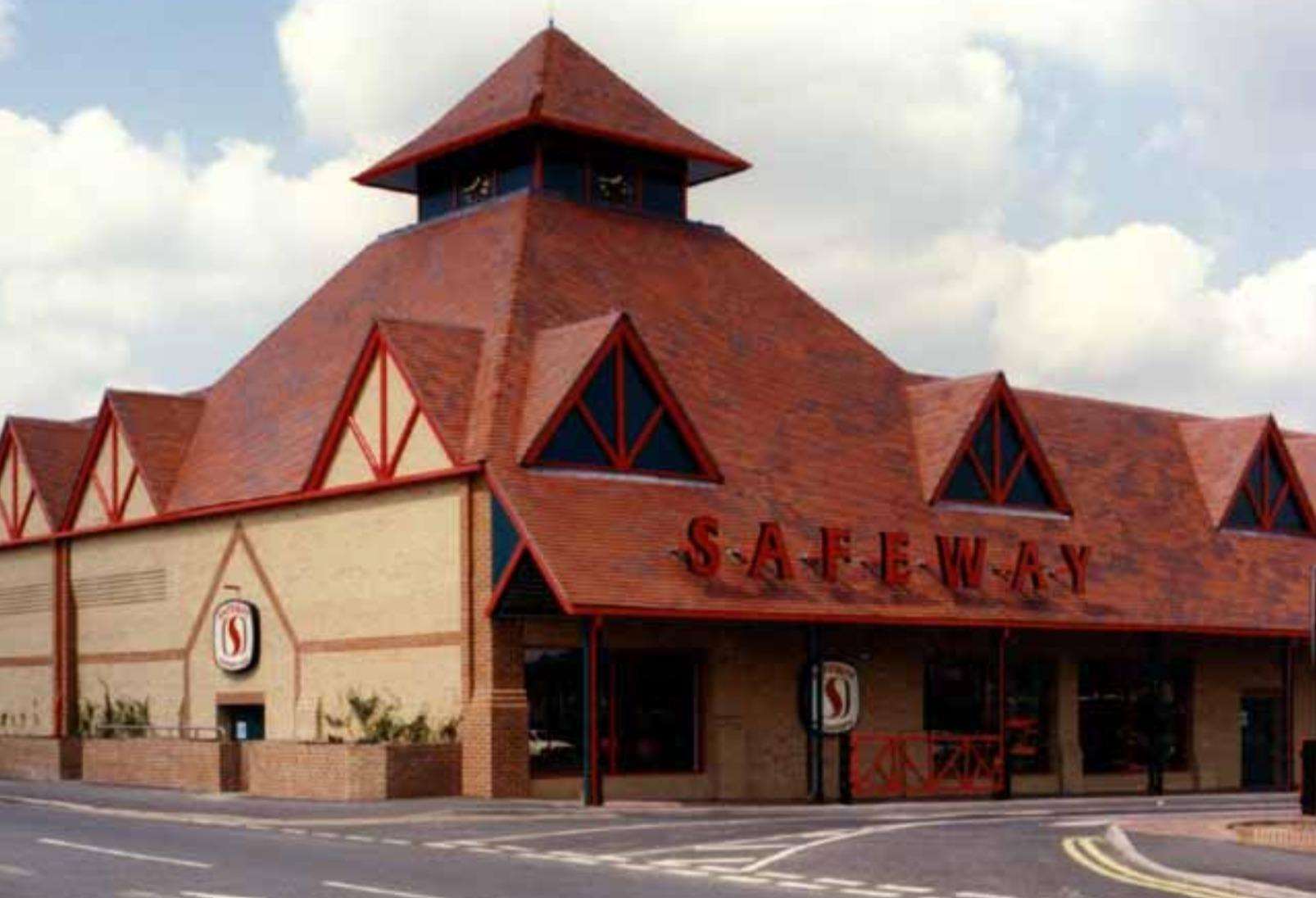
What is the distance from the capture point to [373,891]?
2075 centimetres

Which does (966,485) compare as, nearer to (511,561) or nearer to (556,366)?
(556,366)

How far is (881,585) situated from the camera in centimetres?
4394

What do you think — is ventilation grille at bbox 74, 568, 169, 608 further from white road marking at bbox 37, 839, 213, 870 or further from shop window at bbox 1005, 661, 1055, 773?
white road marking at bbox 37, 839, 213, 870

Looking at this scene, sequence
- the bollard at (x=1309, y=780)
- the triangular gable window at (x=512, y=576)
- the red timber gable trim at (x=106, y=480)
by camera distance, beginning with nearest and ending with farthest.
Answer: the bollard at (x=1309, y=780) < the triangular gable window at (x=512, y=576) < the red timber gable trim at (x=106, y=480)

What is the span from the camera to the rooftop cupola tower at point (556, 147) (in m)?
49.1

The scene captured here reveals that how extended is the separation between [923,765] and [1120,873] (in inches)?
876

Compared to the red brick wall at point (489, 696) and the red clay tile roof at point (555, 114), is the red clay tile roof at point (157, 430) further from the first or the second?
the red brick wall at point (489, 696)

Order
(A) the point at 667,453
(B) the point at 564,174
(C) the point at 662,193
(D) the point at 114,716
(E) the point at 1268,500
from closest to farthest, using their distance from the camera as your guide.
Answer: (A) the point at 667,453 → (B) the point at 564,174 → (D) the point at 114,716 → (C) the point at 662,193 → (E) the point at 1268,500

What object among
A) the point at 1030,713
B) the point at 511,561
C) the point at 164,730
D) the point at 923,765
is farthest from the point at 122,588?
the point at 1030,713

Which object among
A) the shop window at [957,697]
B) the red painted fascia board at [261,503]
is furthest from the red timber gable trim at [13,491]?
the shop window at [957,697]

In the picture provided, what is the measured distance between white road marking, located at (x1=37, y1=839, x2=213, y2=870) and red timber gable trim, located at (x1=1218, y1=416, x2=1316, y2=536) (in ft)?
112

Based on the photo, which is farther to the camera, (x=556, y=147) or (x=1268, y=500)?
(x=1268, y=500)

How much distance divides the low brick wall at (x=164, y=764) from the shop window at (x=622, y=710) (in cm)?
579

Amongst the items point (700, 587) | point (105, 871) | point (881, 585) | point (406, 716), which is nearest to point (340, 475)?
point (406, 716)
